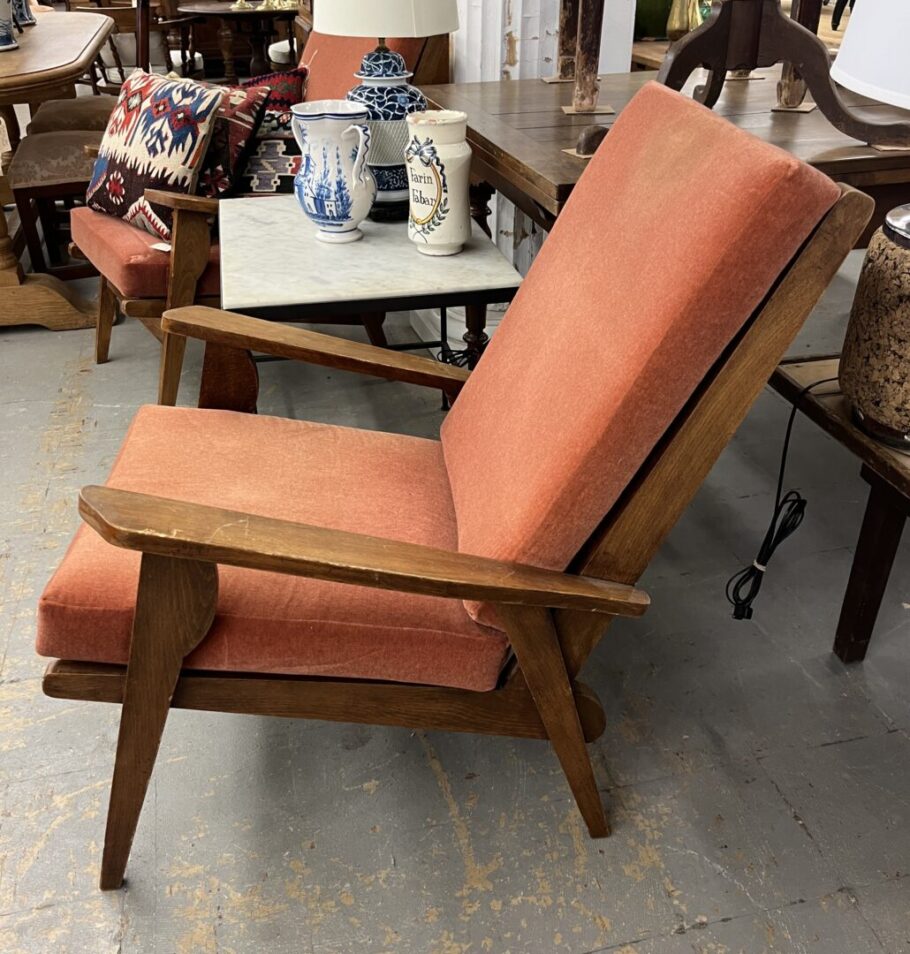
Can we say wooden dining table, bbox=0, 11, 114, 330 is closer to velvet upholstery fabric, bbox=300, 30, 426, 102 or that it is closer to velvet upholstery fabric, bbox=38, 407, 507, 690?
velvet upholstery fabric, bbox=300, 30, 426, 102

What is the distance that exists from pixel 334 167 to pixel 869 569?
123 cm

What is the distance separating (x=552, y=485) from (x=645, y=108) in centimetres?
57

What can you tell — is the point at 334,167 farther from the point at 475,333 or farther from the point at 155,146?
the point at 155,146

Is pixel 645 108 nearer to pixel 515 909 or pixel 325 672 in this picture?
pixel 325 672

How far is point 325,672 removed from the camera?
3.86 feet

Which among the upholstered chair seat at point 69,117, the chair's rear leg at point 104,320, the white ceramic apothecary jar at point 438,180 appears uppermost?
the white ceramic apothecary jar at point 438,180

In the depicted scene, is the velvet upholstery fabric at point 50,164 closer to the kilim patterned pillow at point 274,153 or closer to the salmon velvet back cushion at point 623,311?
the kilim patterned pillow at point 274,153

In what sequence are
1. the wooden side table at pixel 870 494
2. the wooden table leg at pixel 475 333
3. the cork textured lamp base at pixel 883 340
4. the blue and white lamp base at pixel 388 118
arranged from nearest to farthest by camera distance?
1. the cork textured lamp base at pixel 883 340
2. the wooden side table at pixel 870 494
3. the blue and white lamp base at pixel 388 118
4. the wooden table leg at pixel 475 333

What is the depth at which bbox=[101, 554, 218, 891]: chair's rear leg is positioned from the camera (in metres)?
1.07

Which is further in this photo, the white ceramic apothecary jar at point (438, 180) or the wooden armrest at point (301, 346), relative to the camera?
the white ceramic apothecary jar at point (438, 180)

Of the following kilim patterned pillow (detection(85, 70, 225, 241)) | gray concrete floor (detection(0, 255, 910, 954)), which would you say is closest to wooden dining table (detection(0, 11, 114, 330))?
kilim patterned pillow (detection(85, 70, 225, 241))

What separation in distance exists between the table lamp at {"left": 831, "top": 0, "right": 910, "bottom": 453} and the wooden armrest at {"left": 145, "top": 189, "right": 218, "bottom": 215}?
1.51 meters

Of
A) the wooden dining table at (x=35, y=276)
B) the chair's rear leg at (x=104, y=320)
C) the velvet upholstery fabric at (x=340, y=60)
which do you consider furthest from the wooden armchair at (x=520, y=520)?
the wooden dining table at (x=35, y=276)

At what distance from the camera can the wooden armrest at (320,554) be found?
3.26ft
